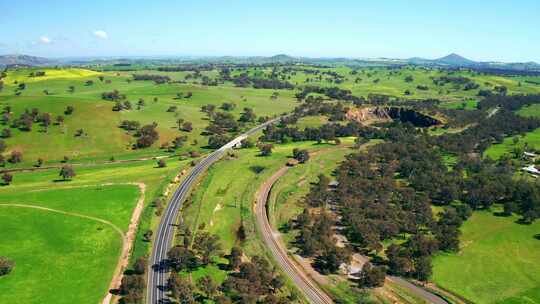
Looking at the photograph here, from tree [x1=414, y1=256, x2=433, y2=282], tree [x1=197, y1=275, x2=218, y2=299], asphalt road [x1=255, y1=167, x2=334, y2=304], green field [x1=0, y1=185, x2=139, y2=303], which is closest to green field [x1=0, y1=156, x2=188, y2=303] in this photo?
green field [x1=0, y1=185, x2=139, y2=303]

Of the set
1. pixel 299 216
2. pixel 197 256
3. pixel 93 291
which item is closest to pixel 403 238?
pixel 299 216

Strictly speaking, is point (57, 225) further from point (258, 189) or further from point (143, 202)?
point (258, 189)

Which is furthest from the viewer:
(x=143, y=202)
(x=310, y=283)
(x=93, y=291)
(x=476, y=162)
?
(x=476, y=162)

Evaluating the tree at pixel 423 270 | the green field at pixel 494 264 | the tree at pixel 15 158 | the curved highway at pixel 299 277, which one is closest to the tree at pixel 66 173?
the tree at pixel 15 158

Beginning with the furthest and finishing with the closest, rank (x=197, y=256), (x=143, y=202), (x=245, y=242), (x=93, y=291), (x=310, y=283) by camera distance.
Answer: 1. (x=143, y=202)
2. (x=245, y=242)
3. (x=197, y=256)
4. (x=310, y=283)
5. (x=93, y=291)

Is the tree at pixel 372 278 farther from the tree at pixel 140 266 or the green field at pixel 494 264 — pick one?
the tree at pixel 140 266

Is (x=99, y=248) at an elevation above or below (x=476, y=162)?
below

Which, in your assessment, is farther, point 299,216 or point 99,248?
point 299,216

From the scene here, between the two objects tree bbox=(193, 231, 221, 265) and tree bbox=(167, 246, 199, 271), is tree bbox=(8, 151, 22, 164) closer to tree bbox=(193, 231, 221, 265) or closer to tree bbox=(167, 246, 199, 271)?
tree bbox=(167, 246, 199, 271)

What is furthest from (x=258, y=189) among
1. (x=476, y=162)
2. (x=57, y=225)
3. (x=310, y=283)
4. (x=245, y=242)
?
(x=476, y=162)
